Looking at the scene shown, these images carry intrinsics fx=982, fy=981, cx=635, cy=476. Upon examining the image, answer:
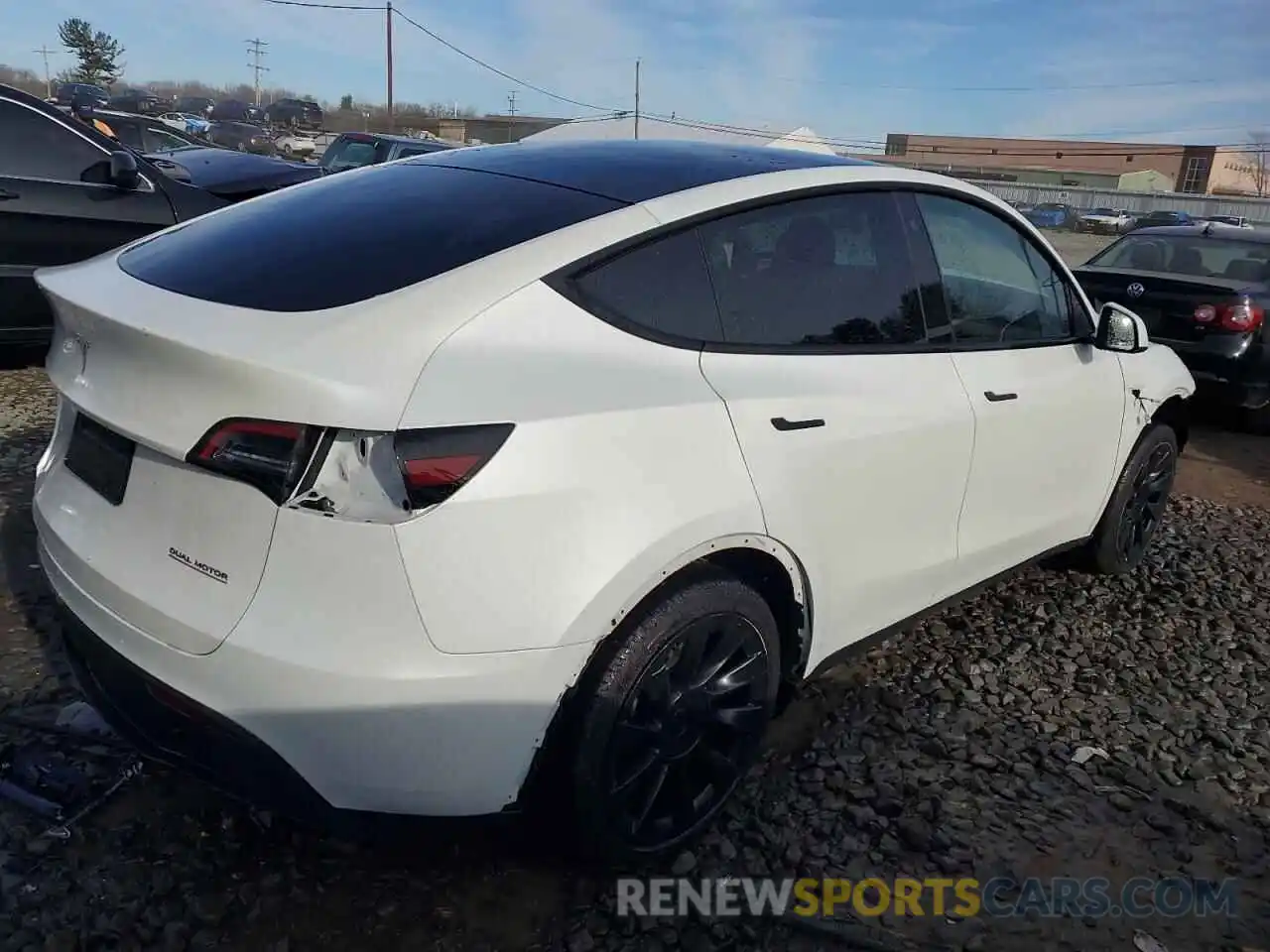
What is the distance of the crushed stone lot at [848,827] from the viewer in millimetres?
2146

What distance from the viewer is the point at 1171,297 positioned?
22.5ft

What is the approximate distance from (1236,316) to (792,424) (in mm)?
5659

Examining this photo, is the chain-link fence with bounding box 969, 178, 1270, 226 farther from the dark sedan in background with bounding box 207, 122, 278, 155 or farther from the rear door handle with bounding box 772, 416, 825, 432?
the rear door handle with bounding box 772, 416, 825, 432

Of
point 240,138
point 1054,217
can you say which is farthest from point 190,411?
point 1054,217

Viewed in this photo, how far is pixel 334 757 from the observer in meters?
1.81

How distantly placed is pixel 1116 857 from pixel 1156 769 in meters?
0.52

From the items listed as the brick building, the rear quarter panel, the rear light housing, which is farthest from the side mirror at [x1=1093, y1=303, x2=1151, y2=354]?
the brick building

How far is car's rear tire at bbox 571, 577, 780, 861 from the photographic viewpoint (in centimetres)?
204

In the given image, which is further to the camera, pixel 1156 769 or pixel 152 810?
pixel 1156 769

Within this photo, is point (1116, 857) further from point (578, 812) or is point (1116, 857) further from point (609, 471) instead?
point (609, 471)

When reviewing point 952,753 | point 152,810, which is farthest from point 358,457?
point 952,753

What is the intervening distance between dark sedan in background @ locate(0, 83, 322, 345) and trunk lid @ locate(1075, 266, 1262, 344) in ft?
20.3

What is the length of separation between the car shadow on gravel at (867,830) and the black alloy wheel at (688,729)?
0.51 ft

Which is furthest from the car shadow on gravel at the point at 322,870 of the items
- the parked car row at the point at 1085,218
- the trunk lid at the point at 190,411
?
the parked car row at the point at 1085,218
